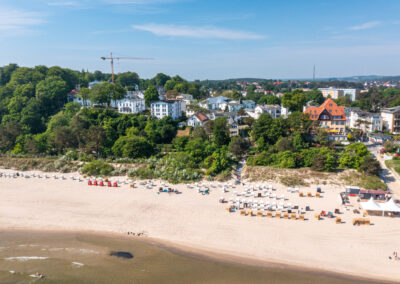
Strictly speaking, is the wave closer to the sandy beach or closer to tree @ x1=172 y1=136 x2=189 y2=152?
the sandy beach

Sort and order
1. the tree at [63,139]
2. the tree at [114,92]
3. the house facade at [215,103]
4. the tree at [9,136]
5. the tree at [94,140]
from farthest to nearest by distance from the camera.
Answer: the house facade at [215,103] → the tree at [114,92] → the tree at [9,136] → the tree at [63,139] → the tree at [94,140]

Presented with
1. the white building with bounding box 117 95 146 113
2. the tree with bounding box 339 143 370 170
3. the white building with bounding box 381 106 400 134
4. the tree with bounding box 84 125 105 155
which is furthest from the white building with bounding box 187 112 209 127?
the white building with bounding box 381 106 400 134

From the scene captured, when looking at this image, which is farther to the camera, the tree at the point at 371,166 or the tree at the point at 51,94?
the tree at the point at 51,94

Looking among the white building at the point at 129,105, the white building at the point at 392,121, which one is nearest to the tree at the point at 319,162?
the white building at the point at 392,121

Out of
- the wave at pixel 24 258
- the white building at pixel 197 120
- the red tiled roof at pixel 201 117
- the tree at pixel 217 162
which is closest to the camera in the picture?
the wave at pixel 24 258

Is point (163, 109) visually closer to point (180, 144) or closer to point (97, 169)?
point (180, 144)

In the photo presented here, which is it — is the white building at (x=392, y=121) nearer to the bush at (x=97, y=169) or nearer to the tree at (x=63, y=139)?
the bush at (x=97, y=169)

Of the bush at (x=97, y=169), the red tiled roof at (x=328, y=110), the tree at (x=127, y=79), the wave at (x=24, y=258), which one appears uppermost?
the tree at (x=127, y=79)
